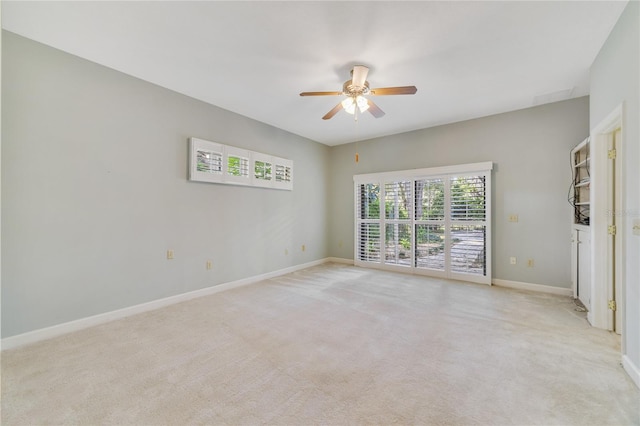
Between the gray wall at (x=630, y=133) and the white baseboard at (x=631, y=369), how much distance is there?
0.8 inches

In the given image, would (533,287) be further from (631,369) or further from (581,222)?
(631,369)

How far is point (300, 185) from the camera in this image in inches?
211

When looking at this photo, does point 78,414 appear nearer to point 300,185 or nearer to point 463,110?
point 300,185

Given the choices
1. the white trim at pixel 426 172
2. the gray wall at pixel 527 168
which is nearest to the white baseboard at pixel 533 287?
the gray wall at pixel 527 168

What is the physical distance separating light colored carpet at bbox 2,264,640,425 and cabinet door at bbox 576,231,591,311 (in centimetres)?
22

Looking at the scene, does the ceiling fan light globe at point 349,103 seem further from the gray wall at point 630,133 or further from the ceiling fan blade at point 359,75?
the gray wall at point 630,133

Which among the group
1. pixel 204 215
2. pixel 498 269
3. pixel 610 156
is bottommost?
pixel 498 269

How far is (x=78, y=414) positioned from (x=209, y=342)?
925 mm

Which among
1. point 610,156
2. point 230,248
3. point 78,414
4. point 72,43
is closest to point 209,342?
point 78,414

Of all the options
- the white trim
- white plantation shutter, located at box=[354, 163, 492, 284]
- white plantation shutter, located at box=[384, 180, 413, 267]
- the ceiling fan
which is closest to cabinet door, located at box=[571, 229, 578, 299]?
white plantation shutter, located at box=[354, 163, 492, 284]

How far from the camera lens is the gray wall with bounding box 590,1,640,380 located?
180 cm

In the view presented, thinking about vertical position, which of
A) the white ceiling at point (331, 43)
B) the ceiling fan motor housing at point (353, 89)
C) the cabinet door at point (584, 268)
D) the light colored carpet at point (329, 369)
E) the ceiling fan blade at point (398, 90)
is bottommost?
the light colored carpet at point (329, 369)

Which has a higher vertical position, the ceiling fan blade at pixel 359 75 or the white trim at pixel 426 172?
the ceiling fan blade at pixel 359 75

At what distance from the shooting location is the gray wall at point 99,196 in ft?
7.57
